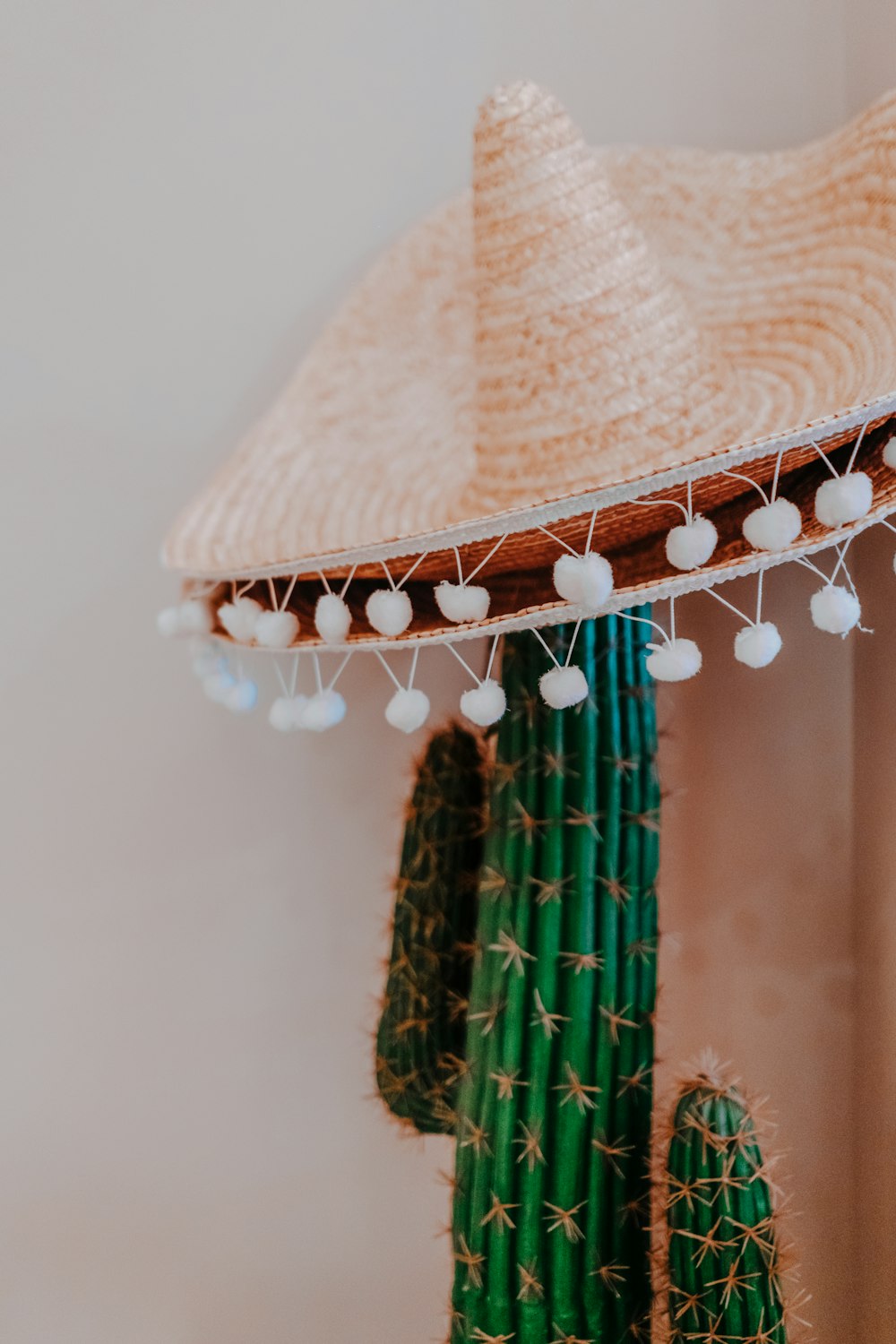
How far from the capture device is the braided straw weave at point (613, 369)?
24.2 inches

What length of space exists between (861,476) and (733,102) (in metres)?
0.65

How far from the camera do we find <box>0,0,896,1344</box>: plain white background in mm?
979

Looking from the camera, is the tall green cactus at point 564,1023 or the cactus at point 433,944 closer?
the tall green cactus at point 564,1023

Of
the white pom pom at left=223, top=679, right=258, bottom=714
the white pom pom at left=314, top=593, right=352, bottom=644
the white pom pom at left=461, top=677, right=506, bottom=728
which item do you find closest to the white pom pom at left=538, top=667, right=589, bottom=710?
the white pom pom at left=461, top=677, right=506, bottom=728

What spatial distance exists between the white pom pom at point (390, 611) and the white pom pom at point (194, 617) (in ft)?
0.63

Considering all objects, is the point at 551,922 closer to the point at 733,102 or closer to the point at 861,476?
the point at 861,476

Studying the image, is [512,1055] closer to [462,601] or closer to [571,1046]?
[571,1046]

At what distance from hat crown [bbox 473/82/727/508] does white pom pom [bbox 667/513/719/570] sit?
0.48 ft

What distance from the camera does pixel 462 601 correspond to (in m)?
0.60

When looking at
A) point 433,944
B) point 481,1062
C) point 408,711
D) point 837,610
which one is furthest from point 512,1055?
point 837,610

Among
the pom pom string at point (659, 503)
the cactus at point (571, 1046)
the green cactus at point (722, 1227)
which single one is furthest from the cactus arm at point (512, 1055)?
the pom pom string at point (659, 503)

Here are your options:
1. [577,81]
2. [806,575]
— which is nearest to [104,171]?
[577,81]

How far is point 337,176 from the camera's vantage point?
107 centimetres

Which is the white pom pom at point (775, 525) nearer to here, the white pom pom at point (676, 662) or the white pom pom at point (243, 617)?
the white pom pom at point (676, 662)
